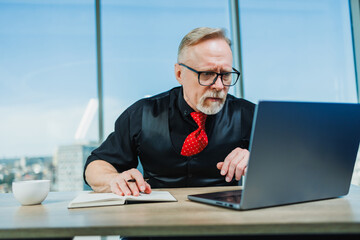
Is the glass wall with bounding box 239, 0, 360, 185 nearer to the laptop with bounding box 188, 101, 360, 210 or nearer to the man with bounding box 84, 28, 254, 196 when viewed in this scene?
the man with bounding box 84, 28, 254, 196

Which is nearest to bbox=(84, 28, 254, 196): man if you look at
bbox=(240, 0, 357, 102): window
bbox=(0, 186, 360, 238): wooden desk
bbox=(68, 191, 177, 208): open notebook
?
bbox=(68, 191, 177, 208): open notebook

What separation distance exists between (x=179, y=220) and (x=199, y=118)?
894 mm

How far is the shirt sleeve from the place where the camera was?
158cm

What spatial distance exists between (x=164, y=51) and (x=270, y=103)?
8.37 ft

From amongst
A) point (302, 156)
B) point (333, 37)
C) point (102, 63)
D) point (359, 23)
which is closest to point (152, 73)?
point (102, 63)

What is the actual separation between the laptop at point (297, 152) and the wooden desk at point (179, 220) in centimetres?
4

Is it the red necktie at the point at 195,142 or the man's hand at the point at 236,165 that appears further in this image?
the red necktie at the point at 195,142

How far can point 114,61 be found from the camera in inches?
122

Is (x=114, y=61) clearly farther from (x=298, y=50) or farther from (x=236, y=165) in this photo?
(x=236, y=165)

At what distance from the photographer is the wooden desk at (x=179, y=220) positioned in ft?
Result: 2.13

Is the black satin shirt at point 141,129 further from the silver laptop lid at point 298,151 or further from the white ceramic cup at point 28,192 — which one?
the silver laptop lid at point 298,151

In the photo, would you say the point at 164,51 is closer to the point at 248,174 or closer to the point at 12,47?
the point at 12,47

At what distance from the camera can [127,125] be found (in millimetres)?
1646

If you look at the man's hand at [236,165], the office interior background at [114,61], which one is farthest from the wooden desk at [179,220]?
the office interior background at [114,61]
